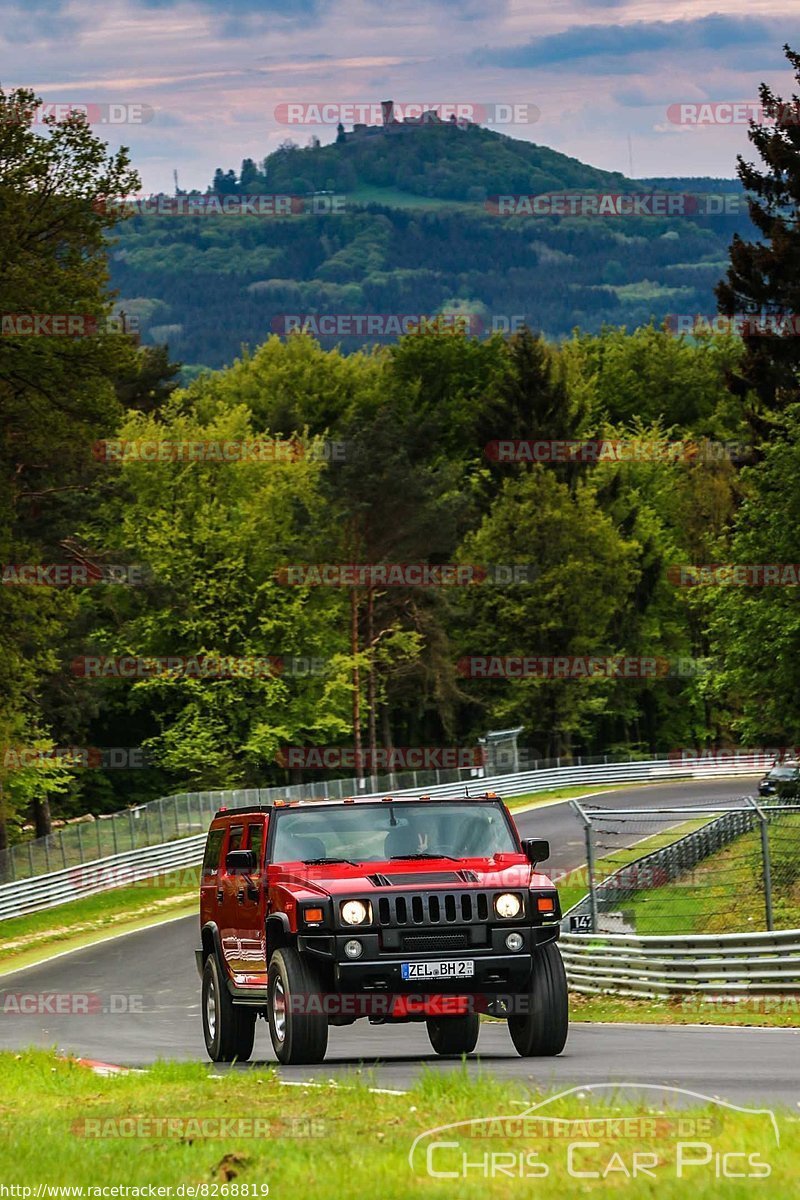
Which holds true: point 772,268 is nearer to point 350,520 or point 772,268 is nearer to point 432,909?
point 350,520

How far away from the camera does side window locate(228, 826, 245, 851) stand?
1589cm

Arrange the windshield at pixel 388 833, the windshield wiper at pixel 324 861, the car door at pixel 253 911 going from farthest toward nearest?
the car door at pixel 253 911
the windshield at pixel 388 833
the windshield wiper at pixel 324 861

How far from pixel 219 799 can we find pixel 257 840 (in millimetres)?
42814

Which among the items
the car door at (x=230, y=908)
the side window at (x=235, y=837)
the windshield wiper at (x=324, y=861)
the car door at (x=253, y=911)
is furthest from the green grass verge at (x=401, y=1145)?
the side window at (x=235, y=837)

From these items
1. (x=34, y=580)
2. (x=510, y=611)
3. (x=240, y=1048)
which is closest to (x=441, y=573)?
(x=510, y=611)

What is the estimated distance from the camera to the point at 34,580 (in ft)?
141

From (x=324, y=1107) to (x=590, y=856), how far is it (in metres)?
13.5

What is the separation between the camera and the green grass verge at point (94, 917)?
4219 cm

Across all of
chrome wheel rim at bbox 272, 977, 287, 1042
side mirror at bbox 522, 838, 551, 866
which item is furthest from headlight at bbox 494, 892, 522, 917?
chrome wheel rim at bbox 272, 977, 287, 1042

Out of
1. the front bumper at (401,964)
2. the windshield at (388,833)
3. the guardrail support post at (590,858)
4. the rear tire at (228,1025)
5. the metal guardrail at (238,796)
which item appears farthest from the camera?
the metal guardrail at (238,796)

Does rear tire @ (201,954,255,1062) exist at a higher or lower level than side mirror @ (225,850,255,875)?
lower

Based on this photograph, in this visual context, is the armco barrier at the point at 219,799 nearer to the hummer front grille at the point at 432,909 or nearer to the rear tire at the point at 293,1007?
the rear tire at the point at 293,1007

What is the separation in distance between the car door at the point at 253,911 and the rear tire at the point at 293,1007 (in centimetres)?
70

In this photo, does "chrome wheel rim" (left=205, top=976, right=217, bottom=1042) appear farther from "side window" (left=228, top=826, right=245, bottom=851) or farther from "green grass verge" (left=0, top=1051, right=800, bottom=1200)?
"green grass verge" (left=0, top=1051, right=800, bottom=1200)
